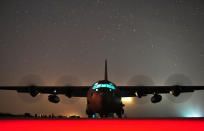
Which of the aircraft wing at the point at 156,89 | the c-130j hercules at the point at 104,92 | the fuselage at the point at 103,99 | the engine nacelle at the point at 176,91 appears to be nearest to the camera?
the fuselage at the point at 103,99

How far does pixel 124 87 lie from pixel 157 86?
455cm

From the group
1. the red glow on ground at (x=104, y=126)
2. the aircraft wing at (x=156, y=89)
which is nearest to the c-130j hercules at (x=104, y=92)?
the aircraft wing at (x=156, y=89)

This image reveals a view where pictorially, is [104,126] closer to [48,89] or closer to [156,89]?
[156,89]

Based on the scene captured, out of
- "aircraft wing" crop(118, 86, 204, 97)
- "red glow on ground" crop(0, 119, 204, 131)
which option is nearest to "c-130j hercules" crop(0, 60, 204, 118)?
"aircraft wing" crop(118, 86, 204, 97)

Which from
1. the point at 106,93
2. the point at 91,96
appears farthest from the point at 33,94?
the point at 106,93

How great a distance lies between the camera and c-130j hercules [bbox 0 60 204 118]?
16.8 m

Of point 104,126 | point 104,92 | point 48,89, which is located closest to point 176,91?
point 104,92

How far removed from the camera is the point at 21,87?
91.9 ft

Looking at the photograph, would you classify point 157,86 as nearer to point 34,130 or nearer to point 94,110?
point 94,110

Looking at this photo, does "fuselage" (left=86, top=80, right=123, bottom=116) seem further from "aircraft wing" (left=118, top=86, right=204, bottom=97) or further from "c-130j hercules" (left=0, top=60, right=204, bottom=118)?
"aircraft wing" (left=118, top=86, right=204, bottom=97)

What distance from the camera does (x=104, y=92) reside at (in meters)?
17.0

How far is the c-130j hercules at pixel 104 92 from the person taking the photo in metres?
16.8

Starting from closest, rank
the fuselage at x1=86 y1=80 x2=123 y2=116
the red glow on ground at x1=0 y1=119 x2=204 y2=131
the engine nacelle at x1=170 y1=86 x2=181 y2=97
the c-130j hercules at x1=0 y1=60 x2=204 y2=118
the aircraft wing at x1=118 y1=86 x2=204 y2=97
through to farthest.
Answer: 1. the red glow on ground at x1=0 y1=119 x2=204 y2=131
2. the fuselage at x1=86 y1=80 x2=123 y2=116
3. the c-130j hercules at x1=0 y1=60 x2=204 y2=118
4. the engine nacelle at x1=170 y1=86 x2=181 y2=97
5. the aircraft wing at x1=118 y1=86 x2=204 y2=97

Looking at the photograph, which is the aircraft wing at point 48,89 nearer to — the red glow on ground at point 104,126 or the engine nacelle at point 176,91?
the engine nacelle at point 176,91
